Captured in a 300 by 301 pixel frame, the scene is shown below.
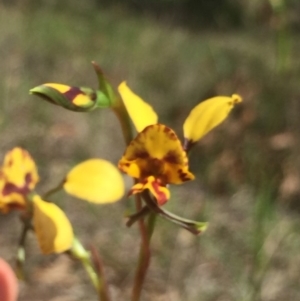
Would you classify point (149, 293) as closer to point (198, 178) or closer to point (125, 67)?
point (198, 178)

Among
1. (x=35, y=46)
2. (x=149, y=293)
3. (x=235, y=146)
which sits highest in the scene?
(x=35, y=46)

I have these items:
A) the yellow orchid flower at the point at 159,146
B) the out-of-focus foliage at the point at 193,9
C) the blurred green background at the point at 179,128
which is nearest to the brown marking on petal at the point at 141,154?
the yellow orchid flower at the point at 159,146

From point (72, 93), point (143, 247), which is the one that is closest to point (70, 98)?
Result: point (72, 93)

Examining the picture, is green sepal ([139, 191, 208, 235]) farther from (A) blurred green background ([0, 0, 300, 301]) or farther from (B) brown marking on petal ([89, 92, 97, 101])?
(A) blurred green background ([0, 0, 300, 301])

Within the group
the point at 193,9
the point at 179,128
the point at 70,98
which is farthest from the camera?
the point at 193,9

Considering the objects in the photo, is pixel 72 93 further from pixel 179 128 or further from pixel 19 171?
pixel 179 128

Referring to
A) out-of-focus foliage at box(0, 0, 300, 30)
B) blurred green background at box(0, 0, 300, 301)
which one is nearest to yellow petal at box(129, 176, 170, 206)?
blurred green background at box(0, 0, 300, 301)

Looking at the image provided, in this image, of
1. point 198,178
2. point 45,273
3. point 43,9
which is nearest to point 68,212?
point 45,273
